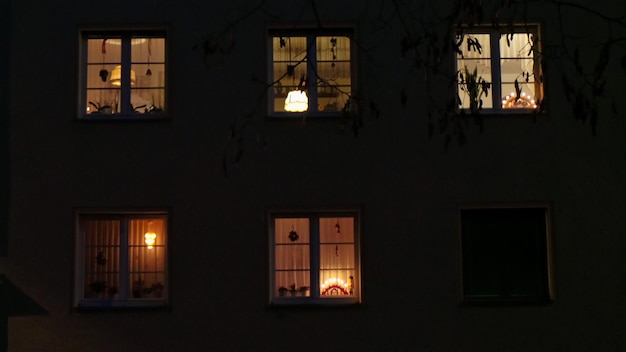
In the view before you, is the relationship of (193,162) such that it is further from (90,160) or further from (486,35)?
(486,35)

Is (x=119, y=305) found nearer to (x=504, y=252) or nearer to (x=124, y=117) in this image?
(x=124, y=117)

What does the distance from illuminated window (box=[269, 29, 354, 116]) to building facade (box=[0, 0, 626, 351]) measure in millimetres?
61

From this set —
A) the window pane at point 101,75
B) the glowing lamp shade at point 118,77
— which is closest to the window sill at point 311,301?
the window pane at point 101,75

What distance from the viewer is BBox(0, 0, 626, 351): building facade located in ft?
40.3

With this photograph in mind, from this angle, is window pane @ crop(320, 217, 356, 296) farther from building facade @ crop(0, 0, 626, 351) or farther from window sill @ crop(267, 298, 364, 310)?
window sill @ crop(267, 298, 364, 310)

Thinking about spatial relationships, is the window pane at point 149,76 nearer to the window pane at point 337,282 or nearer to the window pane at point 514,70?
the window pane at point 337,282

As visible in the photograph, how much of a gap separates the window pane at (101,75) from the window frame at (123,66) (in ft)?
0.18

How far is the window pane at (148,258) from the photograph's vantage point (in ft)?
41.4

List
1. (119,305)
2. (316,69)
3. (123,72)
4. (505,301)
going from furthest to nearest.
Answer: (123,72) < (316,69) < (119,305) < (505,301)

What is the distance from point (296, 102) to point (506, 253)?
3.67 m

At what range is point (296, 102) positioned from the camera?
42.1 feet

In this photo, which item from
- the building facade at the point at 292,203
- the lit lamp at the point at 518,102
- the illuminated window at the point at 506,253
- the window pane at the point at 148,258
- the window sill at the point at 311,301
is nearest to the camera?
the building facade at the point at 292,203

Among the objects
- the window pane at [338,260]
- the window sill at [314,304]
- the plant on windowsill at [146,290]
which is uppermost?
the window pane at [338,260]

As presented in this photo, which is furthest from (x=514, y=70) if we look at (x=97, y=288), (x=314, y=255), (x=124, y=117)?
(x=97, y=288)
